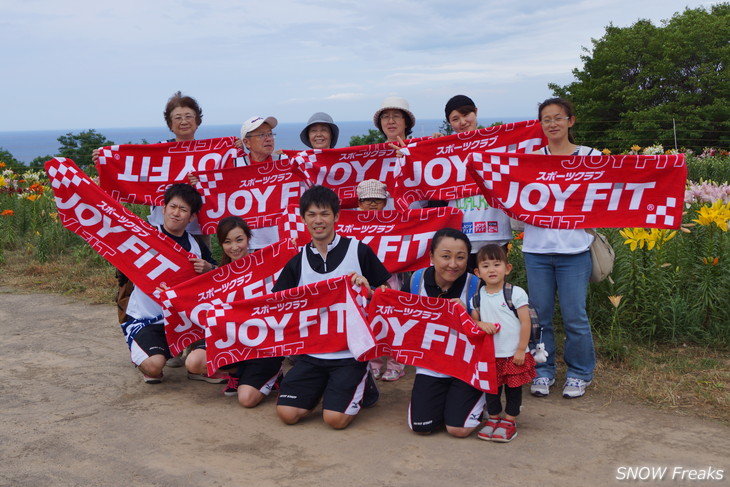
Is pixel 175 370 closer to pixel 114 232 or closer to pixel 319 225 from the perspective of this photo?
pixel 114 232

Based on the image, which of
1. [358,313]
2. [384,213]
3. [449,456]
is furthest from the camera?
[384,213]

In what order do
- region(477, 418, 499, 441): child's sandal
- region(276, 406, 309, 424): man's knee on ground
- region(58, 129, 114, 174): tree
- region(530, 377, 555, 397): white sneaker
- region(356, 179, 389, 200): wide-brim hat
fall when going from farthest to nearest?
region(58, 129, 114, 174): tree → region(356, 179, 389, 200): wide-brim hat → region(530, 377, 555, 397): white sneaker → region(276, 406, 309, 424): man's knee on ground → region(477, 418, 499, 441): child's sandal

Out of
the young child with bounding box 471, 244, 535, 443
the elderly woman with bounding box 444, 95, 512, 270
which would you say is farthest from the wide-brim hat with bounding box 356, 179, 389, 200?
the young child with bounding box 471, 244, 535, 443

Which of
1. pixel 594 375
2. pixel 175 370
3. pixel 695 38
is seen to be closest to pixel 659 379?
pixel 594 375

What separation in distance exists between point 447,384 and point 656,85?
3173cm

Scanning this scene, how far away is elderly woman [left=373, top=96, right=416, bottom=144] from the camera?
250 inches

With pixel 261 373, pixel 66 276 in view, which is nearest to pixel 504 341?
pixel 261 373

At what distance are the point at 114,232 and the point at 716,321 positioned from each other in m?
5.46

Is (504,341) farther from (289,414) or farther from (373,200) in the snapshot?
(373,200)

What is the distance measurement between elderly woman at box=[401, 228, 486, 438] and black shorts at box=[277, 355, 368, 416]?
1.33 ft

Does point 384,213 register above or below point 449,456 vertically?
above

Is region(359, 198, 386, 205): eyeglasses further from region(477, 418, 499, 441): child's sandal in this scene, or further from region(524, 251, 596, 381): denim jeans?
region(477, 418, 499, 441): child's sandal

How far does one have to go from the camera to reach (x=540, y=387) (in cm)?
532

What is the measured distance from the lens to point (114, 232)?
6391 millimetres
